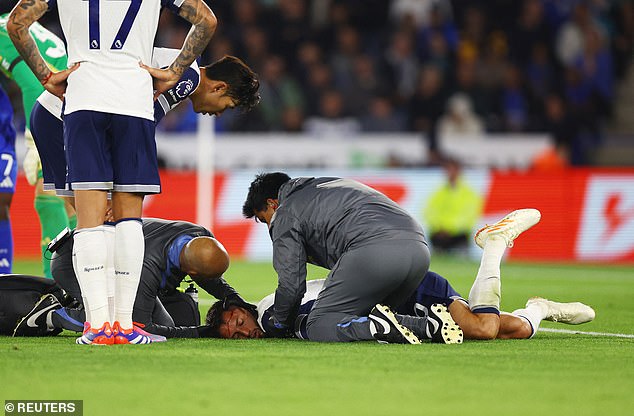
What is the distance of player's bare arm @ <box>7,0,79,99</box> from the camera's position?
5926 mm

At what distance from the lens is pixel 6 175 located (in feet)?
28.0

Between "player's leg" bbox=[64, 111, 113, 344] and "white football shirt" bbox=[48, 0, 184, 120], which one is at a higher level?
"white football shirt" bbox=[48, 0, 184, 120]

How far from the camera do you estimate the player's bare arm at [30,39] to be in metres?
5.93

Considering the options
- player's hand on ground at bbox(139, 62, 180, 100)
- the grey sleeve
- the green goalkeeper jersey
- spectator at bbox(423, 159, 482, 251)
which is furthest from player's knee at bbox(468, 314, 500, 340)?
spectator at bbox(423, 159, 482, 251)

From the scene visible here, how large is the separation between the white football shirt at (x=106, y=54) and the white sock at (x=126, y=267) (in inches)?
24.4

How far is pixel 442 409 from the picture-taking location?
4.01 meters

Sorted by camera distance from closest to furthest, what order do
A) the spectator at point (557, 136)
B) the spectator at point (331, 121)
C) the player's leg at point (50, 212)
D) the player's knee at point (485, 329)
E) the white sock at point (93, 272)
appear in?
the white sock at point (93, 272) < the player's knee at point (485, 329) < the player's leg at point (50, 212) < the spectator at point (557, 136) < the spectator at point (331, 121)

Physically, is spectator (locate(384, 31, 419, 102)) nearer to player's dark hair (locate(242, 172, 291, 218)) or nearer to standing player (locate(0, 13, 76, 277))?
standing player (locate(0, 13, 76, 277))

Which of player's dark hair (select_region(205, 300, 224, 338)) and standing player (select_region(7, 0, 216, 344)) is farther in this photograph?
player's dark hair (select_region(205, 300, 224, 338))

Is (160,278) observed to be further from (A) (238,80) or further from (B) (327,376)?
(B) (327,376)

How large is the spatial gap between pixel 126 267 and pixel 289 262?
35.4 inches

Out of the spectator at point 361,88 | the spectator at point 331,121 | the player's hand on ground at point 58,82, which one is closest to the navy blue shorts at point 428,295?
the player's hand on ground at point 58,82

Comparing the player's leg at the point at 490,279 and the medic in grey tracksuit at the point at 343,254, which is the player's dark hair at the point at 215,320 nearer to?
the medic in grey tracksuit at the point at 343,254

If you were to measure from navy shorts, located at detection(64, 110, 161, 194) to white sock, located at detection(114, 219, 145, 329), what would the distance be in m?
0.22
